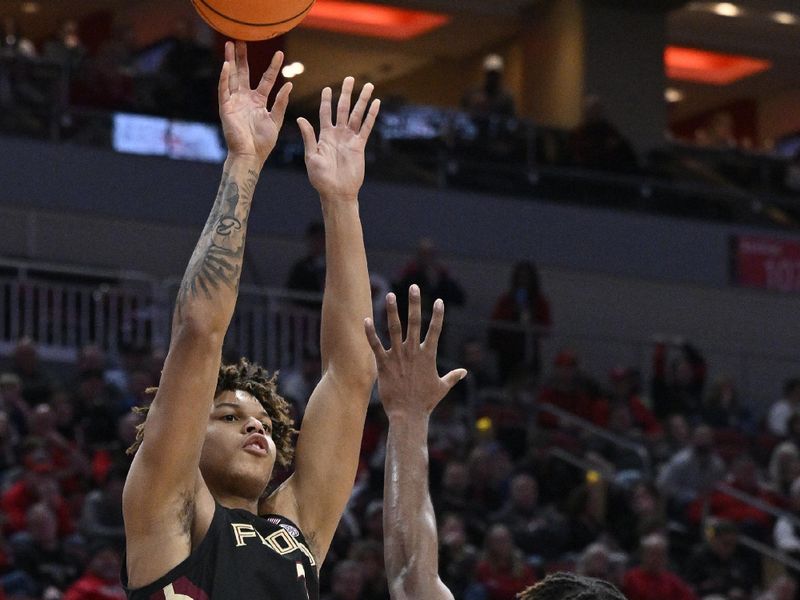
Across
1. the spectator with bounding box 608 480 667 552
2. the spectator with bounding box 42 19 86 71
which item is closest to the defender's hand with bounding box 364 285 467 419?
the spectator with bounding box 608 480 667 552

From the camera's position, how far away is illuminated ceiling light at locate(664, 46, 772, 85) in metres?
27.1

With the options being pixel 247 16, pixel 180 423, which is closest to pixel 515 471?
pixel 247 16

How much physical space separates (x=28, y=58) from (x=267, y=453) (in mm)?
13526

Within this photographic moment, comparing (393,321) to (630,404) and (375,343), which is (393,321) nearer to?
(375,343)

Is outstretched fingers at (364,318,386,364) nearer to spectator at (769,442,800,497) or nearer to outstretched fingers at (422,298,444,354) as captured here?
outstretched fingers at (422,298,444,354)

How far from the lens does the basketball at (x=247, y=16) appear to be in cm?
490

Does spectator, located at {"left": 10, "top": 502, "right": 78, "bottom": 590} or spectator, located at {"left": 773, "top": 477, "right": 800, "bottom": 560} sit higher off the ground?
spectator, located at {"left": 10, "top": 502, "right": 78, "bottom": 590}

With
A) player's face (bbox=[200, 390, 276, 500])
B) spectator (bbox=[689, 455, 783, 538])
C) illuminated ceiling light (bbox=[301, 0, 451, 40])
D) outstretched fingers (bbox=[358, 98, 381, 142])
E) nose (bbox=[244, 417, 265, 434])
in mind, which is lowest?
spectator (bbox=[689, 455, 783, 538])

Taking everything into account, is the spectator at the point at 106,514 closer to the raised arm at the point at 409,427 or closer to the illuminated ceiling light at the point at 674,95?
the raised arm at the point at 409,427

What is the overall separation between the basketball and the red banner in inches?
663

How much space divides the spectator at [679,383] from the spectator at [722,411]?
11 cm

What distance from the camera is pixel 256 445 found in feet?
14.8

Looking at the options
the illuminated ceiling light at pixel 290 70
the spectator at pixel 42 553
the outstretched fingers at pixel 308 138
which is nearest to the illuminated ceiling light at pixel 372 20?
the illuminated ceiling light at pixel 290 70

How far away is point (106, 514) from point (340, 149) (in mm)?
6507
